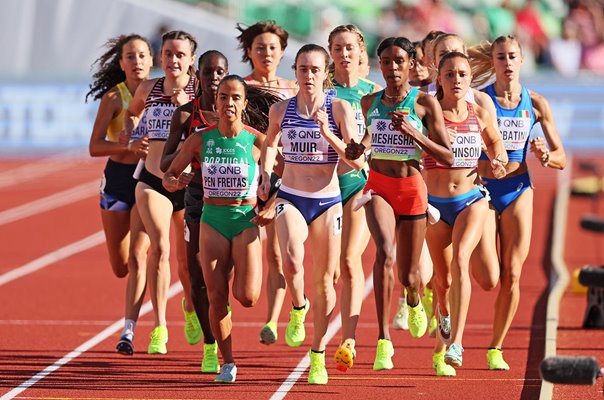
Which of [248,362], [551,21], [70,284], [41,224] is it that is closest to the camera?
[248,362]

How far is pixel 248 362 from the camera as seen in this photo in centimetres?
1145

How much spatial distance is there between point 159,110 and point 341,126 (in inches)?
68.6

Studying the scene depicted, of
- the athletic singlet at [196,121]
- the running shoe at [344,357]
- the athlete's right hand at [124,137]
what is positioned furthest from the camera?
the athlete's right hand at [124,137]

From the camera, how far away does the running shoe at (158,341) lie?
37.3ft

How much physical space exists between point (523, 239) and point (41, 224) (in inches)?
462

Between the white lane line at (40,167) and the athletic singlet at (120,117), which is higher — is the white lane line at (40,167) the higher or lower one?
the lower one

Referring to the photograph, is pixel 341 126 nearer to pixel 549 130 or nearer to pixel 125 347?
pixel 549 130

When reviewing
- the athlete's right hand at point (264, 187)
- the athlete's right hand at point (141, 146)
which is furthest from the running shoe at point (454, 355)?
the athlete's right hand at point (141, 146)

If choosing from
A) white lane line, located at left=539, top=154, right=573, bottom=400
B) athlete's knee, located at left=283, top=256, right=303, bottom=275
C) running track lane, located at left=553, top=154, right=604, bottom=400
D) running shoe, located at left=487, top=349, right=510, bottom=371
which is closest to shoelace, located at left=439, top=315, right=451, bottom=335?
running shoe, located at left=487, top=349, right=510, bottom=371

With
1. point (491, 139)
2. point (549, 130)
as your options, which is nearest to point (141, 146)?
point (491, 139)

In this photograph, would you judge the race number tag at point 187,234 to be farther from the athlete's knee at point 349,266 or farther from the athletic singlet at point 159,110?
the athlete's knee at point 349,266

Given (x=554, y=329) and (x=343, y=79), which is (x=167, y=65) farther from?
(x=554, y=329)

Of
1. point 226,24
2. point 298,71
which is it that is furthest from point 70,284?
point 226,24

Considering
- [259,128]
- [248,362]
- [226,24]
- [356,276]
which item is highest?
[226,24]
